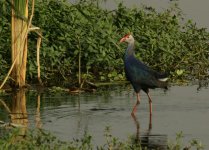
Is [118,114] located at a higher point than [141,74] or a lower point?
lower

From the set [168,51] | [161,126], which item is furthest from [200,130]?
[168,51]

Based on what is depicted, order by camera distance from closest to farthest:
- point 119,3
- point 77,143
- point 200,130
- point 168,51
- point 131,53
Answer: point 77,143, point 200,130, point 131,53, point 168,51, point 119,3

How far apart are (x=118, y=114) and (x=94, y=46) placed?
391 cm

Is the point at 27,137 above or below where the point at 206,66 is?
below

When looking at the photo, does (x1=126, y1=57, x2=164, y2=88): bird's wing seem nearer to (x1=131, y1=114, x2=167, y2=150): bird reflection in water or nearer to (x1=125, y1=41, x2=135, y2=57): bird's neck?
(x1=125, y1=41, x2=135, y2=57): bird's neck

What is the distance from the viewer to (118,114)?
14.7 meters

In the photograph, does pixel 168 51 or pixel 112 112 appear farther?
pixel 168 51

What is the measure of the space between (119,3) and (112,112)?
20.9ft

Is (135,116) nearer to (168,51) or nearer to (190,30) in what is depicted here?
(168,51)

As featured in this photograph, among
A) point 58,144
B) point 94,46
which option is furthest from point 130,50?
point 58,144

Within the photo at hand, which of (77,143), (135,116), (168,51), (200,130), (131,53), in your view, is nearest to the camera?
(77,143)

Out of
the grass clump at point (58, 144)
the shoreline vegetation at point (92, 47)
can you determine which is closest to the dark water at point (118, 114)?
the grass clump at point (58, 144)

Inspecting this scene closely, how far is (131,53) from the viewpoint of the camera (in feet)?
53.3

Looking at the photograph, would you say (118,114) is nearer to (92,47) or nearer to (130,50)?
(130,50)
